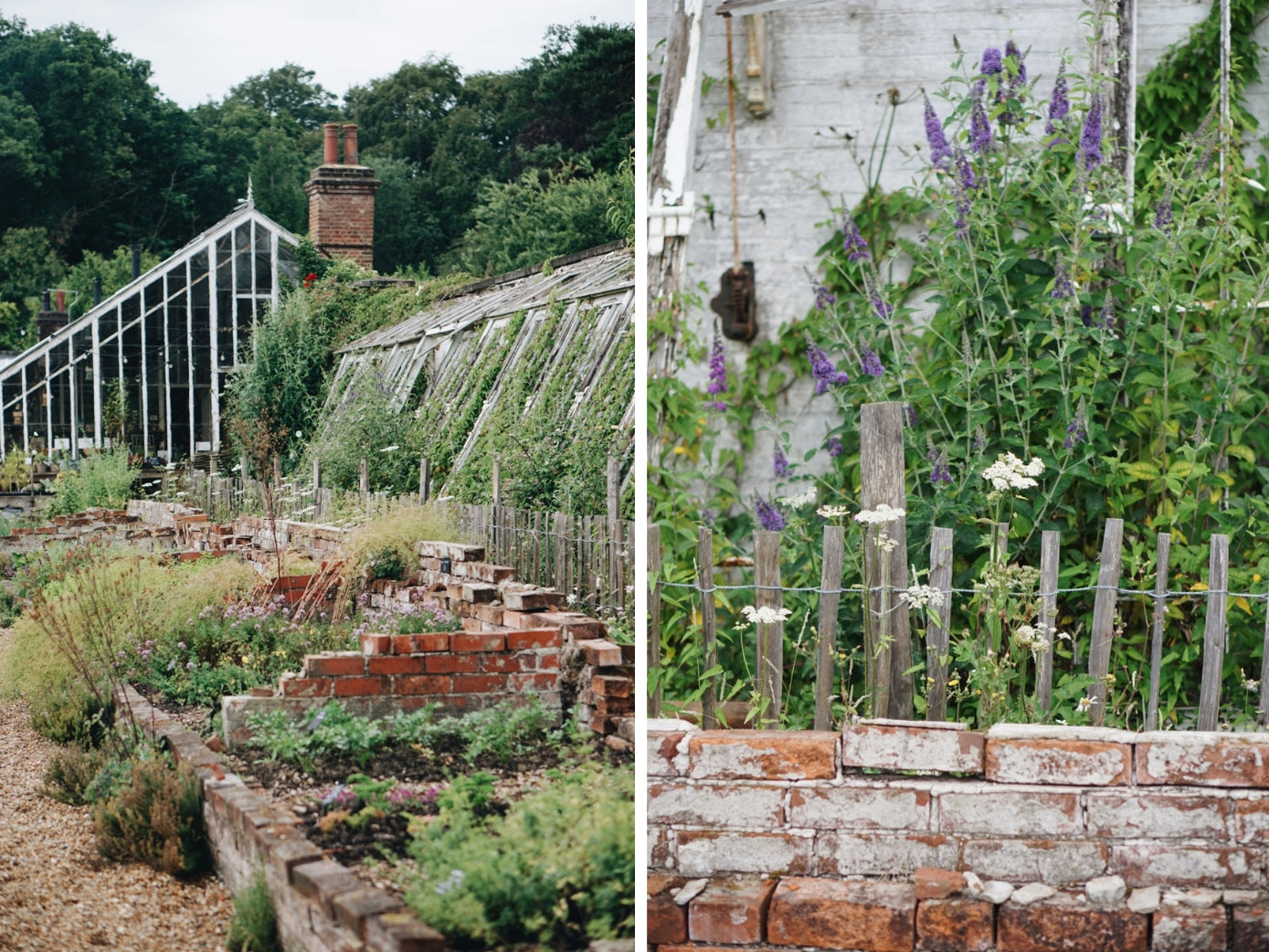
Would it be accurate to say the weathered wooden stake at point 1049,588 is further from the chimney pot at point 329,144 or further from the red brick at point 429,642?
the chimney pot at point 329,144

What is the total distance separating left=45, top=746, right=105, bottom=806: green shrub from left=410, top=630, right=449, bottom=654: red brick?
48cm

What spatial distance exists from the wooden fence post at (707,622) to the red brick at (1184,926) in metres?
1.09

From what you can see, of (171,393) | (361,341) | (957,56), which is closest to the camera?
(171,393)

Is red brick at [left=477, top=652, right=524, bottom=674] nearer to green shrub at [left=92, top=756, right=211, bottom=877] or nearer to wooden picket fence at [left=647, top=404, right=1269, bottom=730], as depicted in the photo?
green shrub at [left=92, top=756, right=211, bottom=877]

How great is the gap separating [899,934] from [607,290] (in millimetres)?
1585

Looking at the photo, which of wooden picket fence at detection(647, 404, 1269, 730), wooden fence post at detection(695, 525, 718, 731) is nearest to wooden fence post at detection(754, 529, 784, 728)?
wooden picket fence at detection(647, 404, 1269, 730)

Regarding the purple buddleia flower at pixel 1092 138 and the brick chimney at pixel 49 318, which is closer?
the brick chimney at pixel 49 318

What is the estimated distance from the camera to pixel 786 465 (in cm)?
296

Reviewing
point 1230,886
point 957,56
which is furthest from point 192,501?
point 957,56

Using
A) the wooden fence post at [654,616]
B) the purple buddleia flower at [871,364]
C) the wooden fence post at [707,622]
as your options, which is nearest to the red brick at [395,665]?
the wooden fence post at [654,616]

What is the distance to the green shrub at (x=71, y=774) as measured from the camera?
140cm

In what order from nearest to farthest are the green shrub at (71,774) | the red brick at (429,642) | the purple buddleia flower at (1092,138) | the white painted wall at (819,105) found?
the green shrub at (71,774) < the red brick at (429,642) < the purple buddleia flower at (1092,138) < the white painted wall at (819,105)

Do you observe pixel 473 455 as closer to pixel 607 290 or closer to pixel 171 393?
pixel 607 290

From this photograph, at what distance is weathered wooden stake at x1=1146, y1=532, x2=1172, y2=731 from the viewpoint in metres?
2.45
